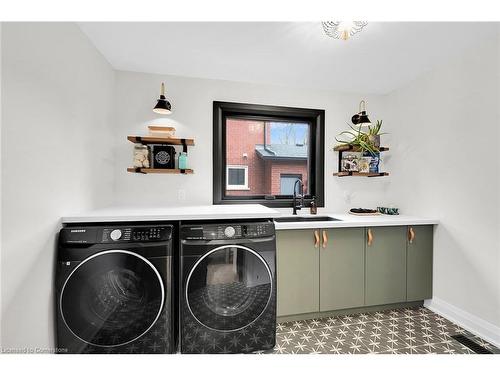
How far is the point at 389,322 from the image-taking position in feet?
6.28

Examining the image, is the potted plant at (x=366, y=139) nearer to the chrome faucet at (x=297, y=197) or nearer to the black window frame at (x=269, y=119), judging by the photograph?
the black window frame at (x=269, y=119)

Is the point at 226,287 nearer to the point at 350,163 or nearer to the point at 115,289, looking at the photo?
the point at 115,289

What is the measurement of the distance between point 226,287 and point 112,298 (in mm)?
690

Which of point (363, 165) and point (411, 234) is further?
point (363, 165)

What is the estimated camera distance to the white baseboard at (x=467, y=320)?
64.9 inches

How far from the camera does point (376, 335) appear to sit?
1.74m

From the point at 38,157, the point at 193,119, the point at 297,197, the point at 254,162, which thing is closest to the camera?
the point at 38,157

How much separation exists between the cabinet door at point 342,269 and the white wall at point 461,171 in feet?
2.49

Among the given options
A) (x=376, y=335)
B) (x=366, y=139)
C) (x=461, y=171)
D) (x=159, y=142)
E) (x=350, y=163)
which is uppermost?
(x=366, y=139)

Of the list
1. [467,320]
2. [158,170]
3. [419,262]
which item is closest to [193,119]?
[158,170]

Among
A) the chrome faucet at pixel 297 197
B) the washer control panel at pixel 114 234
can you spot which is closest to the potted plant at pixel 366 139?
the chrome faucet at pixel 297 197

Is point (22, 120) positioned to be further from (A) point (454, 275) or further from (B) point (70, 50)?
(A) point (454, 275)

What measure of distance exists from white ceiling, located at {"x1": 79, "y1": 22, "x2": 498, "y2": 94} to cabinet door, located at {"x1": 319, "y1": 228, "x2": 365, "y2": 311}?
1.49 meters

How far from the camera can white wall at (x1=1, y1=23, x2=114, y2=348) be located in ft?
3.34
